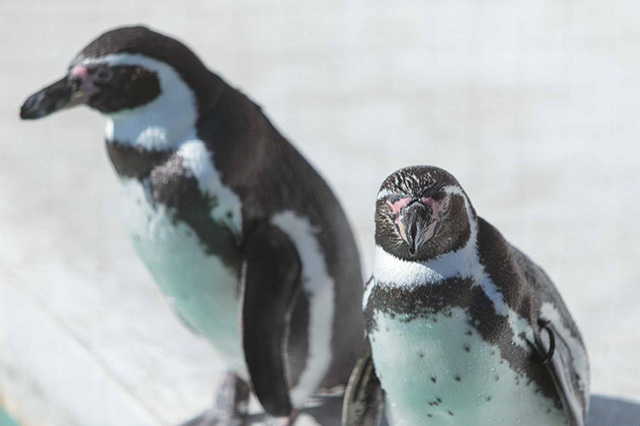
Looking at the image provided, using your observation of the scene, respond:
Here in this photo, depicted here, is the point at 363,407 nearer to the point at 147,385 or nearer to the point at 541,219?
the point at 147,385

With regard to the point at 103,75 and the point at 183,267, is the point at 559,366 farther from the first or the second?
the point at 103,75

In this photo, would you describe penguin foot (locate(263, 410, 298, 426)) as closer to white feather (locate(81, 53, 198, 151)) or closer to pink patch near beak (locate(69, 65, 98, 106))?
white feather (locate(81, 53, 198, 151))

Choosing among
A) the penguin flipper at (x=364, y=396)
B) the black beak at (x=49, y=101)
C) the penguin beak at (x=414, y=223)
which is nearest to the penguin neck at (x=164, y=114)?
the black beak at (x=49, y=101)

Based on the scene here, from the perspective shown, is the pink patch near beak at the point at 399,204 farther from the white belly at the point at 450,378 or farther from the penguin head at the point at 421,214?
the white belly at the point at 450,378

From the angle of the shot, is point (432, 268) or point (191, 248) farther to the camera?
point (191, 248)

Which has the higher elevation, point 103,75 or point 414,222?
point 103,75

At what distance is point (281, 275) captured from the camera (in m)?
2.00

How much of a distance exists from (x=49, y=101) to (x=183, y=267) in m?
0.37

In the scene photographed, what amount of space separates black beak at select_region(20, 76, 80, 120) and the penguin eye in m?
0.07

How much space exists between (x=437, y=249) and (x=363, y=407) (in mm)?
361

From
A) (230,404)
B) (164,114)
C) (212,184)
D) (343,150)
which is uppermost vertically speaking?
(164,114)

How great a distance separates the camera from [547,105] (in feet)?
14.1

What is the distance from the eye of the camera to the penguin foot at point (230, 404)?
2.33 m

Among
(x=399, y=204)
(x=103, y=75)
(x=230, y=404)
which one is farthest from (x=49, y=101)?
(x=399, y=204)
